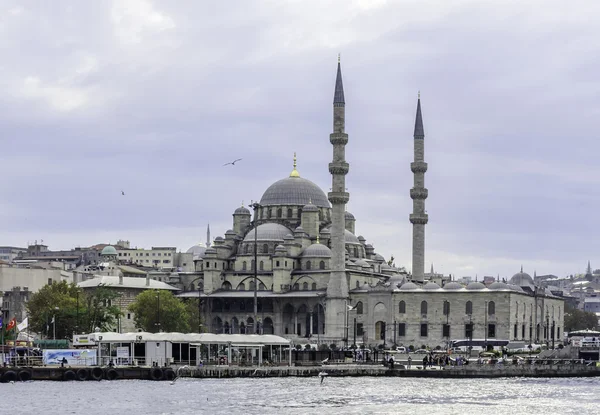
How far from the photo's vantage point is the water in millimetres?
55969

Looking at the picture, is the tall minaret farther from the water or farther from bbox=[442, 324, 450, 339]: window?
the water

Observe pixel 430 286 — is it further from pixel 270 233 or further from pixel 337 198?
pixel 270 233

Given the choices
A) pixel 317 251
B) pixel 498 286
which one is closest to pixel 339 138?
pixel 317 251

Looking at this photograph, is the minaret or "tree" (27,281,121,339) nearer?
"tree" (27,281,121,339)

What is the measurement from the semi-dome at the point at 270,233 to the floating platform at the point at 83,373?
5259 cm

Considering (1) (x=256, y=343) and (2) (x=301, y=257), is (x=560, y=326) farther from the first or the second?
(1) (x=256, y=343)

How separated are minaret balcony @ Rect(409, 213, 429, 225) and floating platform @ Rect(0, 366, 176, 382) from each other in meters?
48.4

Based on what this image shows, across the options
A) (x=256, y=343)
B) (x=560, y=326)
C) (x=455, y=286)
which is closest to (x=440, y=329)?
(x=455, y=286)

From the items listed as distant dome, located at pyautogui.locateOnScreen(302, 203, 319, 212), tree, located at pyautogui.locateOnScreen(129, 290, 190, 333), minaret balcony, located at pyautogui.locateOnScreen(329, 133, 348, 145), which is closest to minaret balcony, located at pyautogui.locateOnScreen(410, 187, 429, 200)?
minaret balcony, located at pyautogui.locateOnScreen(329, 133, 348, 145)

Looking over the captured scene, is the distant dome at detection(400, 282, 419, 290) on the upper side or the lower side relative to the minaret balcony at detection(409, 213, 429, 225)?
lower

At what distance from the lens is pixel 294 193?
128250mm

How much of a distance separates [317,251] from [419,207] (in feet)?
34.0

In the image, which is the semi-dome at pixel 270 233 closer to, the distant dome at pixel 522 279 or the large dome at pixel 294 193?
the large dome at pixel 294 193

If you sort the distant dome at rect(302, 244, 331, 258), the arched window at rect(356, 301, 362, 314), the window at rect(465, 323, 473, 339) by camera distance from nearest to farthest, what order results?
1. the window at rect(465, 323, 473, 339)
2. the arched window at rect(356, 301, 362, 314)
3. the distant dome at rect(302, 244, 331, 258)
